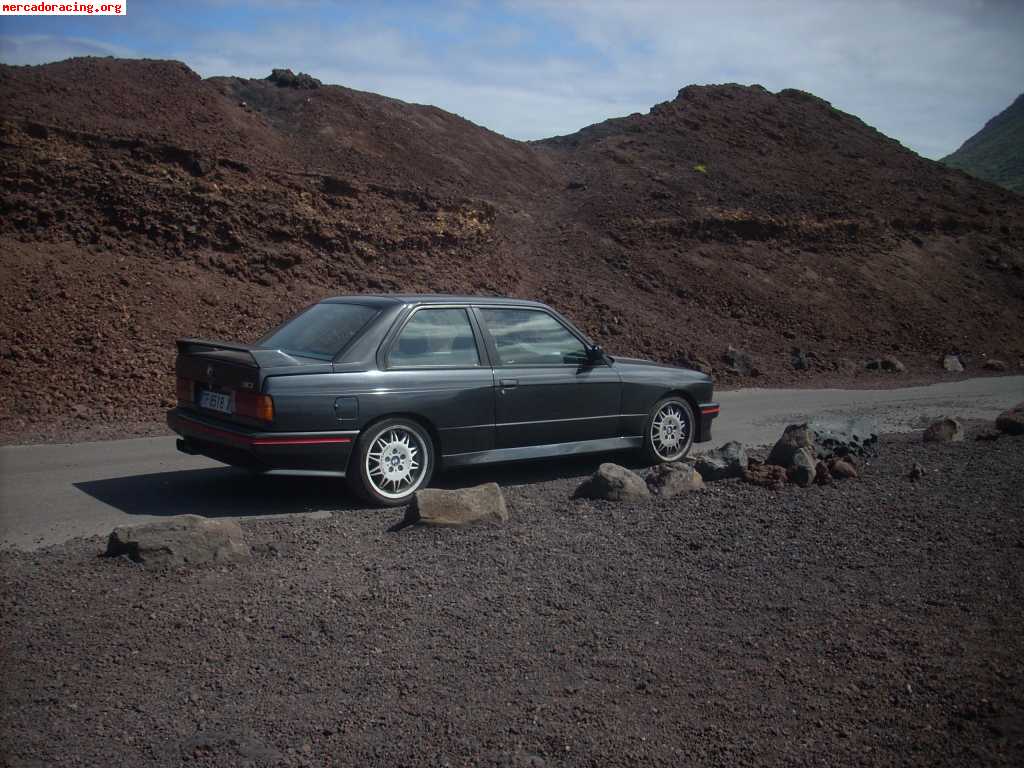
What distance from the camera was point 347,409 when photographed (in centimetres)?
700

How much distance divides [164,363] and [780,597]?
10501mm

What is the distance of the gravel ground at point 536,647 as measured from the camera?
354cm

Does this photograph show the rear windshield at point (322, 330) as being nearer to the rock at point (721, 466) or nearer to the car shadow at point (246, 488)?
the car shadow at point (246, 488)

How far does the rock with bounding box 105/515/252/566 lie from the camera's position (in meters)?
5.33

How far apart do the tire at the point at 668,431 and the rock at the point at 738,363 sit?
34.5 ft

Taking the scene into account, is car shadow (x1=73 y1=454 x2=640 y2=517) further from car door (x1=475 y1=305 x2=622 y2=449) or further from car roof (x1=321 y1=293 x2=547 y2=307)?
car roof (x1=321 y1=293 x2=547 y2=307)

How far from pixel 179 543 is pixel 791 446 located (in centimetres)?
511

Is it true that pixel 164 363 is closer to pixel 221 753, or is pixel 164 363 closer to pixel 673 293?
pixel 221 753

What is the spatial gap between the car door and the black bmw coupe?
1 centimetres

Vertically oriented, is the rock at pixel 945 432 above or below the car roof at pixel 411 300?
below

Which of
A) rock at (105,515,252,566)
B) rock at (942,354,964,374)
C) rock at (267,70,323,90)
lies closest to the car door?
rock at (105,515,252,566)

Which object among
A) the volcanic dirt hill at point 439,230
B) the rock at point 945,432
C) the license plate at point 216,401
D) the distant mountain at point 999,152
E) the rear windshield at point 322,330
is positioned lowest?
the rock at point 945,432

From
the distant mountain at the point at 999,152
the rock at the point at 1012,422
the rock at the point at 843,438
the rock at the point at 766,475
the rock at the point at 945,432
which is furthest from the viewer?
the distant mountain at the point at 999,152

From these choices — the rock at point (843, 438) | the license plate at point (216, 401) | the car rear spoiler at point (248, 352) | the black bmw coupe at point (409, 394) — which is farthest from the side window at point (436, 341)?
the rock at point (843, 438)
